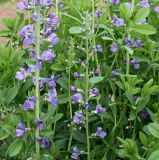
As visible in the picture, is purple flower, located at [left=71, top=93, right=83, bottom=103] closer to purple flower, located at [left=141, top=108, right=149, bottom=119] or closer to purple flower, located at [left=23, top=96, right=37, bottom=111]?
purple flower, located at [left=23, top=96, right=37, bottom=111]

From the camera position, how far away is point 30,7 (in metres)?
1.67

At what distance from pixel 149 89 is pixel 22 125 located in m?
0.44

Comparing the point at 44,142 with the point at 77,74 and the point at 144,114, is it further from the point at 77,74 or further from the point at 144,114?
the point at 144,114

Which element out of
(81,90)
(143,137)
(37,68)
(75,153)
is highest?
(37,68)

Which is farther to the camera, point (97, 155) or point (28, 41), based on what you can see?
point (97, 155)

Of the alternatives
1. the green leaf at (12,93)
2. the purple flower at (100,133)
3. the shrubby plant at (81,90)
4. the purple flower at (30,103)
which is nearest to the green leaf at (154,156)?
the shrubby plant at (81,90)

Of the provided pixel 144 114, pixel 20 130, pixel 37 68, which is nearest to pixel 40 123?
pixel 20 130

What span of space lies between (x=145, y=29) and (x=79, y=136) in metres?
0.44

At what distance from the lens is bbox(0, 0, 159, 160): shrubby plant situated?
5.43 feet

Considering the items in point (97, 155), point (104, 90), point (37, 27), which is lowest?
point (97, 155)

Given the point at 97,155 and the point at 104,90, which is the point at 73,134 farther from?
the point at 104,90

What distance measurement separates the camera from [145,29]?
1721 millimetres

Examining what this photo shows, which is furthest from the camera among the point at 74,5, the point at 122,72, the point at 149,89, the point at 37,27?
the point at 74,5

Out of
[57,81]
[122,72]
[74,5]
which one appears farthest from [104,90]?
[74,5]
